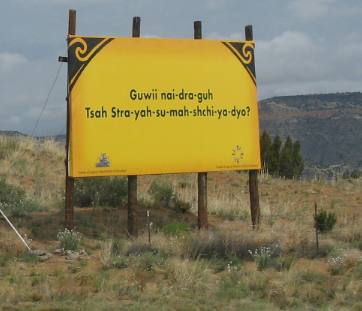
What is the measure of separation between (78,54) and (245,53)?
4.36m

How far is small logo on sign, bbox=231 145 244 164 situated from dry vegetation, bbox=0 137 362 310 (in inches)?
71.9

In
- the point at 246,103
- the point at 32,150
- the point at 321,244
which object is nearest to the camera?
the point at 321,244

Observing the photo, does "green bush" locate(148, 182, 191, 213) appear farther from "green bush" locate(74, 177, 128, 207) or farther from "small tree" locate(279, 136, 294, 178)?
"small tree" locate(279, 136, 294, 178)

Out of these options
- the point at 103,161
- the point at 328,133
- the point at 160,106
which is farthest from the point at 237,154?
the point at 328,133

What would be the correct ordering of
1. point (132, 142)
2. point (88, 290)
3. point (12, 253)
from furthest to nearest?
point (132, 142) → point (12, 253) → point (88, 290)

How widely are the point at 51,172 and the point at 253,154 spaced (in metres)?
11.7

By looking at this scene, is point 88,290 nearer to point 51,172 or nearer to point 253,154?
point 253,154

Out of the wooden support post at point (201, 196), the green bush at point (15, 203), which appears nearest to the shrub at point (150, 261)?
the wooden support post at point (201, 196)

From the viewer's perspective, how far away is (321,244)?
13.1 m

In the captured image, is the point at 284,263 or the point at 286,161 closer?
the point at 284,263

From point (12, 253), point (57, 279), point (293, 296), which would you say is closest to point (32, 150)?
point (12, 253)

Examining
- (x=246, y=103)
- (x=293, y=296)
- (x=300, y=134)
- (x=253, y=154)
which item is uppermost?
(x=300, y=134)

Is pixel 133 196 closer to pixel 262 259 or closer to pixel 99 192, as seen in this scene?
pixel 99 192

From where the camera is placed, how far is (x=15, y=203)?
15961 millimetres
